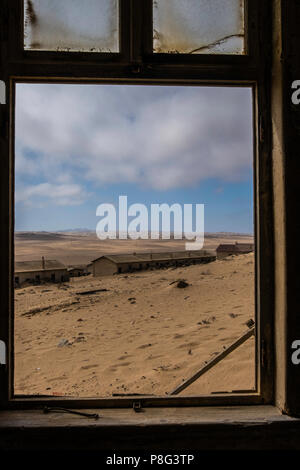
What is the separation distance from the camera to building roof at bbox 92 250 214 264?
20.0 metres

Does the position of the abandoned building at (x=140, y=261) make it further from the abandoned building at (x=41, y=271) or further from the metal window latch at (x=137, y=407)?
the metal window latch at (x=137, y=407)

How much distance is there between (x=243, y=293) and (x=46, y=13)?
11628mm

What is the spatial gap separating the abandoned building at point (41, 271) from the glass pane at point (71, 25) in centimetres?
1699

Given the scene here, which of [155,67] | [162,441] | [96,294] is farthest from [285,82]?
[96,294]

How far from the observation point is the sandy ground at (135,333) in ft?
13.5

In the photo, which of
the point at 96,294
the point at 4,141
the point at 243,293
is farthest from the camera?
the point at 96,294

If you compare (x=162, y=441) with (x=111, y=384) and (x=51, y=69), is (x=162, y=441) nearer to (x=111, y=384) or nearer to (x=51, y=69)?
(x=51, y=69)

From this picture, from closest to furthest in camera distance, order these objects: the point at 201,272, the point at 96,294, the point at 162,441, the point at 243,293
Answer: the point at 162,441, the point at 243,293, the point at 96,294, the point at 201,272

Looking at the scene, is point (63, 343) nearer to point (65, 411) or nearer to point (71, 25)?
point (65, 411)

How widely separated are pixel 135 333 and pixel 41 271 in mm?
9772

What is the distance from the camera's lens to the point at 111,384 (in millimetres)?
4699

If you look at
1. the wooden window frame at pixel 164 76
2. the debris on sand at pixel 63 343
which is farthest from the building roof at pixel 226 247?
the wooden window frame at pixel 164 76

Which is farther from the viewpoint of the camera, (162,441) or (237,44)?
(237,44)

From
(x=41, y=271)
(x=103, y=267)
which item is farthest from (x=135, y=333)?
(x=103, y=267)
